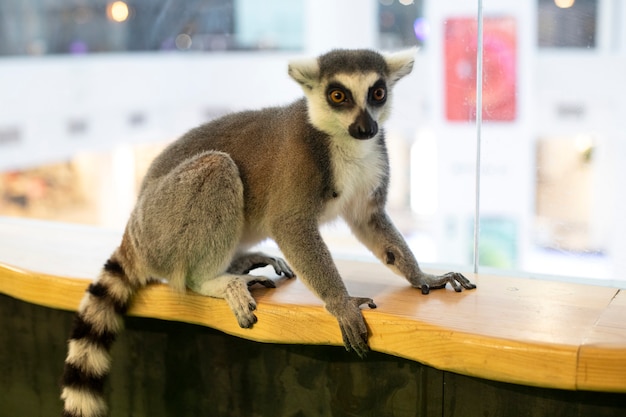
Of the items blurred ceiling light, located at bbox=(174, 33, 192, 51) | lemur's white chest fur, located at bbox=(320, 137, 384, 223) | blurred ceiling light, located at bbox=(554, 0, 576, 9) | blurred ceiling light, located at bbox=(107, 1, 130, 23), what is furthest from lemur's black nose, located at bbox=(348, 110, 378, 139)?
blurred ceiling light, located at bbox=(107, 1, 130, 23)

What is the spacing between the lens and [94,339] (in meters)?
1.76

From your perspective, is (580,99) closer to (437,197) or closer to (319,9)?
(437,197)

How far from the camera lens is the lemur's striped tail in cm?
169

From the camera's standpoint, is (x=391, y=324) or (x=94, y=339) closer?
(x=391, y=324)

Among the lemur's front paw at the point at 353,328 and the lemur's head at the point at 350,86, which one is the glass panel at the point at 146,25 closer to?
the lemur's head at the point at 350,86

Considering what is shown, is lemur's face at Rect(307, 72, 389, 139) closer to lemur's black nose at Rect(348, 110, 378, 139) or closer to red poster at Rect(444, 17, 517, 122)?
lemur's black nose at Rect(348, 110, 378, 139)

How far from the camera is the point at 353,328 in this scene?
59.9 inches

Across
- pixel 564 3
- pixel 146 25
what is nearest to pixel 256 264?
pixel 564 3

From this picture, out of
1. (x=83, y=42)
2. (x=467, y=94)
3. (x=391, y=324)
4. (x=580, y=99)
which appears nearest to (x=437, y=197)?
(x=580, y=99)

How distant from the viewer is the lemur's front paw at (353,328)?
152 centimetres

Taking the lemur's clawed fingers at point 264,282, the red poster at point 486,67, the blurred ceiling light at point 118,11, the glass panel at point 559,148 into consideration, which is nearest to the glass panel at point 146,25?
the blurred ceiling light at point 118,11

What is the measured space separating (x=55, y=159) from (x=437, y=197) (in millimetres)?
3255

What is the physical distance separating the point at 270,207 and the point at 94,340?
56 cm

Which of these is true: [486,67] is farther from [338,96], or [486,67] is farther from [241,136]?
[241,136]
